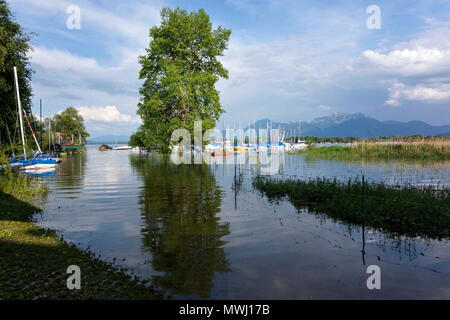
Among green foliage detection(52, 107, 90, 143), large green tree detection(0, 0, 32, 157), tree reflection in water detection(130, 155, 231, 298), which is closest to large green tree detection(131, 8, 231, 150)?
large green tree detection(0, 0, 32, 157)

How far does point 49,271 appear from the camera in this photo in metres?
7.43

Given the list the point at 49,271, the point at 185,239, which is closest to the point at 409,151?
the point at 185,239

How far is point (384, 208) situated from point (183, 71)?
124ft

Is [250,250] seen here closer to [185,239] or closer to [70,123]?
[185,239]

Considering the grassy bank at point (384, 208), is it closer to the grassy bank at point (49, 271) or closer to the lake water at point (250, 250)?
the lake water at point (250, 250)

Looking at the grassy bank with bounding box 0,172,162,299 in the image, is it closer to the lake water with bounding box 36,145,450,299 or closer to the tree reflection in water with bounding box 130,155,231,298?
the lake water with bounding box 36,145,450,299

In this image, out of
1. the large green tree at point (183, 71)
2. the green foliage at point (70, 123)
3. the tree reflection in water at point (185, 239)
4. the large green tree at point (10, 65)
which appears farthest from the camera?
the green foliage at point (70, 123)

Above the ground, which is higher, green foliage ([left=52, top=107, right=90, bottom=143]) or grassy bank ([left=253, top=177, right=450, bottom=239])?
green foliage ([left=52, top=107, right=90, bottom=143])

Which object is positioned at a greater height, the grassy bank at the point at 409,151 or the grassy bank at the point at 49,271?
the grassy bank at the point at 409,151

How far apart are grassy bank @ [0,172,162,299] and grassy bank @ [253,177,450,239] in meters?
7.79

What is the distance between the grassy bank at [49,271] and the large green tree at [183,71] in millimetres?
33010

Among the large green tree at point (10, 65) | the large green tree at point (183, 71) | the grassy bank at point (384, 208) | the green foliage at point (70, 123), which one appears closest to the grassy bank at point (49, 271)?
the grassy bank at point (384, 208)

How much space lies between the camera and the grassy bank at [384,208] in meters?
Answer: 11.5

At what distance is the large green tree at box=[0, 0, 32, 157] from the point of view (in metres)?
26.5
